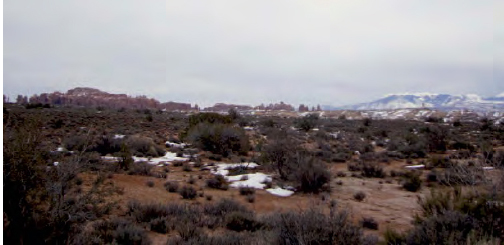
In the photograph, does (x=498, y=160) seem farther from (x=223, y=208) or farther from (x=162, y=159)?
(x=162, y=159)

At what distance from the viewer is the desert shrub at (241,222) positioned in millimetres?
7262

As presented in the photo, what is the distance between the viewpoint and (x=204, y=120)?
24.9 metres

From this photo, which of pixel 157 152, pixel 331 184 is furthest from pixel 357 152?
pixel 157 152

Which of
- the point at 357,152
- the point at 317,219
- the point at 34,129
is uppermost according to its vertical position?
the point at 34,129

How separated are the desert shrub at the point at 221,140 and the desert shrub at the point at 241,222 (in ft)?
41.1

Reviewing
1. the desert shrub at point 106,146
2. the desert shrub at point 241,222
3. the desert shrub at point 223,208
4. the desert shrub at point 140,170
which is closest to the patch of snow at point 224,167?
the desert shrub at point 140,170

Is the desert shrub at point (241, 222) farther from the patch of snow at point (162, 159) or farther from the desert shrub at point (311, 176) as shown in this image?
the patch of snow at point (162, 159)

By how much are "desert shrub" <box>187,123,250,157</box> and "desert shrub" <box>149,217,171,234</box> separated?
12907 millimetres

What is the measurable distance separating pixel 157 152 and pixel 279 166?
28.5 ft

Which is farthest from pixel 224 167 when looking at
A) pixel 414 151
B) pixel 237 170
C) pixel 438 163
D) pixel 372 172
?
pixel 414 151

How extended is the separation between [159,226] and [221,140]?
45.1 ft

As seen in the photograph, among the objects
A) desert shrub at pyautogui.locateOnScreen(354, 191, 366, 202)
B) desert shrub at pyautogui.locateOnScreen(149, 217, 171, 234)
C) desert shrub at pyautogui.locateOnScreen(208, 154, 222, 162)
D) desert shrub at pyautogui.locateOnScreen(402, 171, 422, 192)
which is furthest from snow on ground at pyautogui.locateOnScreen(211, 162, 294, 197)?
desert shrub at pyautogui.locateOnScreen(149, 217, 171, 234)

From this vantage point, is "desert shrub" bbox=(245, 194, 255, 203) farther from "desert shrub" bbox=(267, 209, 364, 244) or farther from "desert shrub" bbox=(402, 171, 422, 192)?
"desert shrub" bbox=(402, 171, 422, 192)

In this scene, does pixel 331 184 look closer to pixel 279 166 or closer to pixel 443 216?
pixel 279 166
